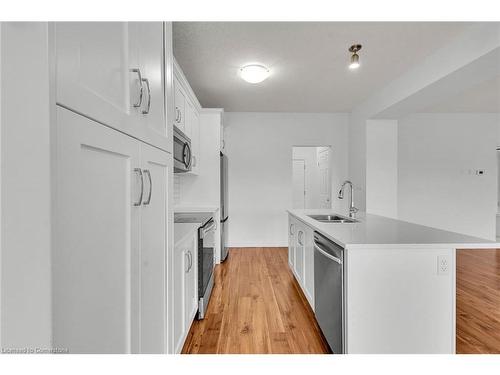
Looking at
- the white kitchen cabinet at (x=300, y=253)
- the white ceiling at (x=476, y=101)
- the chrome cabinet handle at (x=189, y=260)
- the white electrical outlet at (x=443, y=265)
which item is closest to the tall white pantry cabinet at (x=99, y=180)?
the chrome cabinet handle at (x=189, y=260)

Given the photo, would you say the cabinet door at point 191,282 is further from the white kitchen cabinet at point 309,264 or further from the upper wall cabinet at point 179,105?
the upper wall cabinet at point 179,105

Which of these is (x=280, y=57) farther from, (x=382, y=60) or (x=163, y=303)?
(x=163, y=303)

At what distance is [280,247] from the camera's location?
5.02 meters

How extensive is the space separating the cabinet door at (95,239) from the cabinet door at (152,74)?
0.20 m

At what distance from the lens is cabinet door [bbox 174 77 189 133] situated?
263 centimetres

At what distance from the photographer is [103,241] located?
2.04 feet

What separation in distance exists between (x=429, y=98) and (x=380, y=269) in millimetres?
2749

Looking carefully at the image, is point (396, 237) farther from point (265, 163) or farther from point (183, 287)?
point (265, 163)

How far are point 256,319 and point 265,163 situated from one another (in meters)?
3.26

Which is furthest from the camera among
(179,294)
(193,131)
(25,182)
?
(193,131)

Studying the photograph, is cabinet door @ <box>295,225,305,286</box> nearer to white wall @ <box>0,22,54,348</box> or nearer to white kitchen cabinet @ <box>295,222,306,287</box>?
white kitchen cabinet @ <box>295,222,306,287</box>

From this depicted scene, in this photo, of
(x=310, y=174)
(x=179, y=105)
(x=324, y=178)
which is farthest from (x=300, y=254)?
(x=310, y=174)

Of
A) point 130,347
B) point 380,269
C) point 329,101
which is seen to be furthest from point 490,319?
point 329,101

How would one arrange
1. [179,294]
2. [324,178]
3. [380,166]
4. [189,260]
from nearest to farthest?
[179,294], [189,260], [380,166], [324,178]
